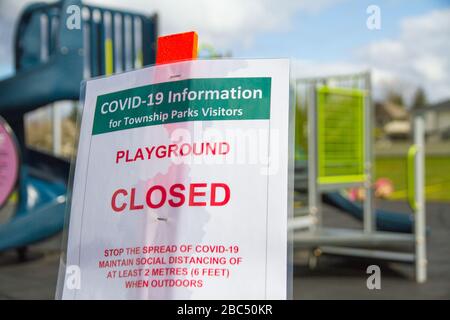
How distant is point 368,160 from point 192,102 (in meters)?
4.67

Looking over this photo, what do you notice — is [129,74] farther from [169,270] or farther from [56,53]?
[56,53]

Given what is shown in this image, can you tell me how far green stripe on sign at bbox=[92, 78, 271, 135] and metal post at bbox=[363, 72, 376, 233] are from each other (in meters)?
4.46

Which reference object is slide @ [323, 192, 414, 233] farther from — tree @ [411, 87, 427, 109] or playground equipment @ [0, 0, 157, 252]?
tree @ [411, 87, 427, 109]

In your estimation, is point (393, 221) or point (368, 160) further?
point (393, 221)

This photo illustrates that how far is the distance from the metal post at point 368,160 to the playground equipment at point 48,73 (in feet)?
9.13

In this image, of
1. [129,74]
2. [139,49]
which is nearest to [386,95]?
[139,49]

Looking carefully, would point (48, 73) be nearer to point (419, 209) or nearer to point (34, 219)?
point (34, 219)

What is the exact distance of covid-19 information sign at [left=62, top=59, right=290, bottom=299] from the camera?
83.8 inches

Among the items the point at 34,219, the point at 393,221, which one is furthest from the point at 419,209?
the point at 34,219

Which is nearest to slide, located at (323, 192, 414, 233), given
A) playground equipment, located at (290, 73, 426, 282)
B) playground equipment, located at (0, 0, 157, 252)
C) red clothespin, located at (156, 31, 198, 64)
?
playground equipment, located at (290, 73, 426, 282)

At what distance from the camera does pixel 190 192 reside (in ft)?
7.18

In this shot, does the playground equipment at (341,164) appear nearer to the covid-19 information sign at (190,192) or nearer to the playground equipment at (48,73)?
the playground equipment at (48,73)

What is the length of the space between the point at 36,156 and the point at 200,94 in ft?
19.4

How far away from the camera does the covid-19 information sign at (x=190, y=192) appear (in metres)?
2.13
